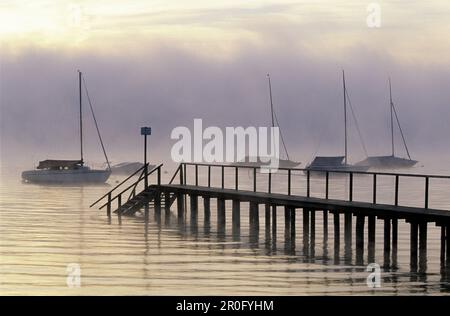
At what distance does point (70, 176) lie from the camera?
103 meters

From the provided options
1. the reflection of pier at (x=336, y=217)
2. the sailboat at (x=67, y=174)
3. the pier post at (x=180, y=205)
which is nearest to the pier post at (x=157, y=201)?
the reflection of pier at (x=336, y=217)

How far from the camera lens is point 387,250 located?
3356 cm

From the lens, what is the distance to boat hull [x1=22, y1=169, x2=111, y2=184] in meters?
103

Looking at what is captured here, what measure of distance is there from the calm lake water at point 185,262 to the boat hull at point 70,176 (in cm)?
5528

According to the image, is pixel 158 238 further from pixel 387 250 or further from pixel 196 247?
pixel 387 250

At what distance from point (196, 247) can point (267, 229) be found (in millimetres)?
5422

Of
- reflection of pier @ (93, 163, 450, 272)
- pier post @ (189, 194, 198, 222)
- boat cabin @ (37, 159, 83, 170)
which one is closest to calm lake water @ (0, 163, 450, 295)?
reflection of pier @ (93, 163, 450, 272)

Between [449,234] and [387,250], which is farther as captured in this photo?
[387,250]

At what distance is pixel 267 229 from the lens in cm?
4012

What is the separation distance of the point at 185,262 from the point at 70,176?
7338 centimetres

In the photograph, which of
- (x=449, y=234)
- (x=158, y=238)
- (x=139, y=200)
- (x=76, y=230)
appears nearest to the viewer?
(x=449, y=234)

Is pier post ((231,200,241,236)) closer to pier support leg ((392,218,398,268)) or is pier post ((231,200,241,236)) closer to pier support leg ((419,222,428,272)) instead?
pier support leg ((392,218,398,268))
